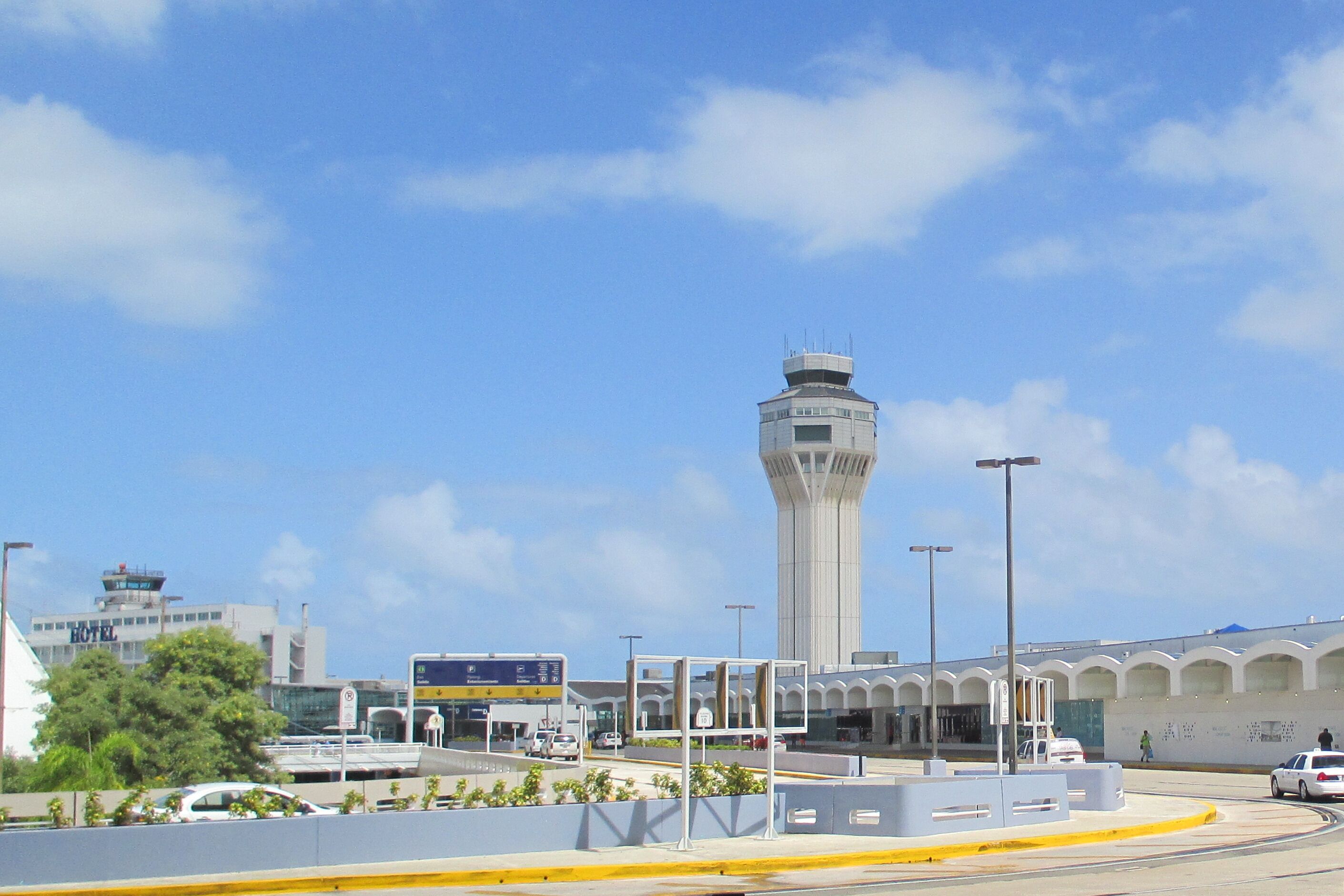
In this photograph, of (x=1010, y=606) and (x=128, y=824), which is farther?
(x=1010, y=606)

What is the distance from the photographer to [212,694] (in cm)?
5353

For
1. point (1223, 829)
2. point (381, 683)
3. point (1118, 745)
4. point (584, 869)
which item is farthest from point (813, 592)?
point (584, 869)

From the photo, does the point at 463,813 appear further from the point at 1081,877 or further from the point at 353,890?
the point at 1081,877

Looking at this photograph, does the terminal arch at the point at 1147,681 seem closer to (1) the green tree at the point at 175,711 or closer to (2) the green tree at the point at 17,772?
(1) the green tree at the point at 175,711

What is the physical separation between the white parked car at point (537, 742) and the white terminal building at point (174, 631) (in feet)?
154

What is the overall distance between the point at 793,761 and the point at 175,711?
21652 mm

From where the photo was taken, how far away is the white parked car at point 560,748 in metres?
61.4

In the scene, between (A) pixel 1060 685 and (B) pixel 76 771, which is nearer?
(B) pixel 76 771

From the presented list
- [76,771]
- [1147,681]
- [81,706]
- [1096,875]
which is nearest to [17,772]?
[81,706]

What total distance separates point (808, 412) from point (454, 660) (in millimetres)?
Answer: 83518

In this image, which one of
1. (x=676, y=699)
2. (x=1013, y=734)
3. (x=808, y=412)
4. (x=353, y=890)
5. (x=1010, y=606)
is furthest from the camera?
(x=808, y=412)

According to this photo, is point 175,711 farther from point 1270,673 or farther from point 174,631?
point 174,631

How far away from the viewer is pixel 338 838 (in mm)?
18953

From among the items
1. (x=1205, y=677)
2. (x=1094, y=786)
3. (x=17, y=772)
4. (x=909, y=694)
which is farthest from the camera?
(x=909, y=694)
